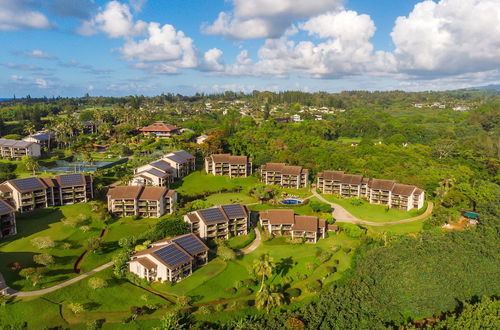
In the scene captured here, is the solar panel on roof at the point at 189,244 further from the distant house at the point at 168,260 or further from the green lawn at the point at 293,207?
the green lawn at the point at 293,207

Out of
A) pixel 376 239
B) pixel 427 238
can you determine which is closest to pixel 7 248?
pixel 376 239

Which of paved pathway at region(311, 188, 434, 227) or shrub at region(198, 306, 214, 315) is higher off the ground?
paved pathway at region(311, 188, 434, 227)

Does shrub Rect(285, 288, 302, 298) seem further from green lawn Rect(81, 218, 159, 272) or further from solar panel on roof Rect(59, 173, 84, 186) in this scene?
solar panel on roof Rect(59, 173, 84, 186)

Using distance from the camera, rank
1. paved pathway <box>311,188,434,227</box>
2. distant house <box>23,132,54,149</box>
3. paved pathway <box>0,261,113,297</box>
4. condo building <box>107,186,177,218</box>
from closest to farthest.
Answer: paved pathway <box>0,261,113,297</box> → condo building <box>107,186,177,218</box> → paved pathway <box>311,188,434,227</box> → distant house <box>23,132,54,149</box>

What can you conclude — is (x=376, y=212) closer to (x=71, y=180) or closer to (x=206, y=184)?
(x=206, y=184)

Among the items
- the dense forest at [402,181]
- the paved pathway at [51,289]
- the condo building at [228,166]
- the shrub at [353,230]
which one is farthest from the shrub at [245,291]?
the condo building at [228,166]

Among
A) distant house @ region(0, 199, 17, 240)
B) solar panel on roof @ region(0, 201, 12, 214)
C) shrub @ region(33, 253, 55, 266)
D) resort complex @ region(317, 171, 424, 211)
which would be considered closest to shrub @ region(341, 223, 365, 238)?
resort complex @ region(317, 171, 424, 211)

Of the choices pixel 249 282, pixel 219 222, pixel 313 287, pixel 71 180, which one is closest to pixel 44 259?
pixel 71 180
